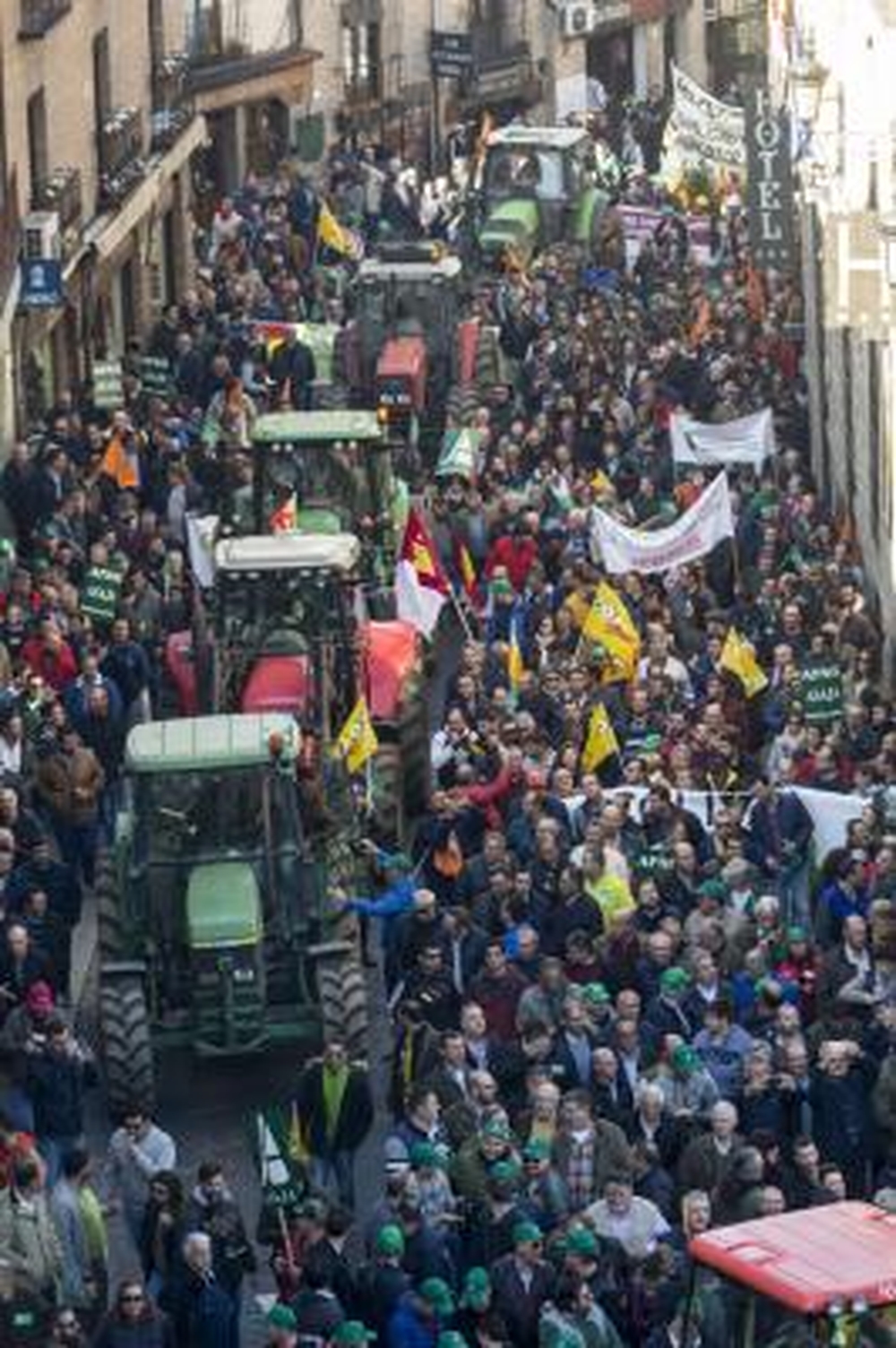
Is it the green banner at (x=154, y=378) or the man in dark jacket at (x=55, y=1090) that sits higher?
the green banner at (x=154, y=378)

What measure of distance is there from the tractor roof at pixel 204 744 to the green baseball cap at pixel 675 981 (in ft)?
11.1

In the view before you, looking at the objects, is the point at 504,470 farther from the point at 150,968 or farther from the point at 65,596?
the point at 150,968

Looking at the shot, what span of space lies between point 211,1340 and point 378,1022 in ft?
22.5

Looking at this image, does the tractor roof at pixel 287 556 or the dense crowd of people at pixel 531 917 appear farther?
the tractor roof at pixel 287 556

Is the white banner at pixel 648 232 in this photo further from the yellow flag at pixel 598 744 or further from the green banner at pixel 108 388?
the yellow flag at pixel 598 744

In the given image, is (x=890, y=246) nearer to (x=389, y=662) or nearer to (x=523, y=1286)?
(x=389, y=662)

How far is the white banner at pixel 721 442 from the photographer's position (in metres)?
45.0

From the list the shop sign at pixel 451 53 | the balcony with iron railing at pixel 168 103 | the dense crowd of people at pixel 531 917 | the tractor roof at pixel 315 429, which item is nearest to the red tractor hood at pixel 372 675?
the dense crowd of people at pixel 531 917

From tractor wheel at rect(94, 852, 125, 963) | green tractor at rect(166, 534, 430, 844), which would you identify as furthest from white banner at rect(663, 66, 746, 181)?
tractor wheel at rect(94, 852, 125, 963)

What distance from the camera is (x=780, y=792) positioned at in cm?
3369

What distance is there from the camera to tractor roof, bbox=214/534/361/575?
3784 cm

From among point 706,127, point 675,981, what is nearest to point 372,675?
point 675,981

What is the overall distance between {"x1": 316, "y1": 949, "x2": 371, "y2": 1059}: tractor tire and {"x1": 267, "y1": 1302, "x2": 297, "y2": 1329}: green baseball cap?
5236mm

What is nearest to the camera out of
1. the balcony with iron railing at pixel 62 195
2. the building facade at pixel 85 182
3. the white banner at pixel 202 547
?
the white banner at pixel 202 547
